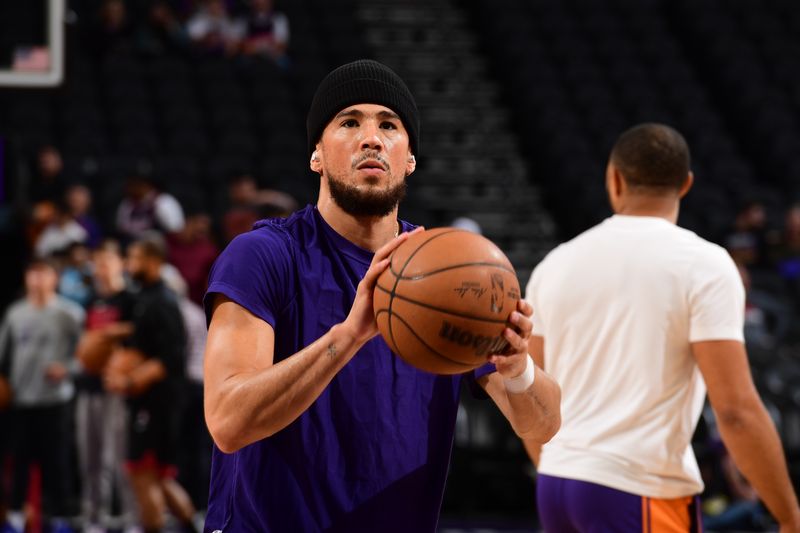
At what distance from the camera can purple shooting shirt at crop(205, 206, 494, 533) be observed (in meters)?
2.48

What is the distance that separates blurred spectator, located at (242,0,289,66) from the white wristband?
11002 millimetres

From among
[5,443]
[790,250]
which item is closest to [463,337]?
[5,443]

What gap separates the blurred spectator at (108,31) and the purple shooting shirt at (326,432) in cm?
1090

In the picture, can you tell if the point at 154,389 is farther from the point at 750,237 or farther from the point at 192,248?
the point at 750,237

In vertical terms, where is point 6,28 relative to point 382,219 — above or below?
above

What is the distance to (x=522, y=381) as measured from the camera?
2.60 metres

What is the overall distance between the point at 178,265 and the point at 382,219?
679 cm

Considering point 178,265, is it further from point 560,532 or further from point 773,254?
point 560,532

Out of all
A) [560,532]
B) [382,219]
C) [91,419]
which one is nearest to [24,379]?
[91,419]

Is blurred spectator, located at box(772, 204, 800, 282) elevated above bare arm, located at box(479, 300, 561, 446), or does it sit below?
above

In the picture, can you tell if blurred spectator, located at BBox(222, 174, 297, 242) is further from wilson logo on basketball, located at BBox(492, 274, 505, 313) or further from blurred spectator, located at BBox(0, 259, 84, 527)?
wilson logo on basketball, located at BBox(492, 274, 505, 313)

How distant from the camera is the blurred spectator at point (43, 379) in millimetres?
7934

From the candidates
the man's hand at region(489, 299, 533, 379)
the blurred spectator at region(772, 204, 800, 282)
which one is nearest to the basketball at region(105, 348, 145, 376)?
Answer: the man's hand at region(489, 299, 533, 379)

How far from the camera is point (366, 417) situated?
2.55 meters
